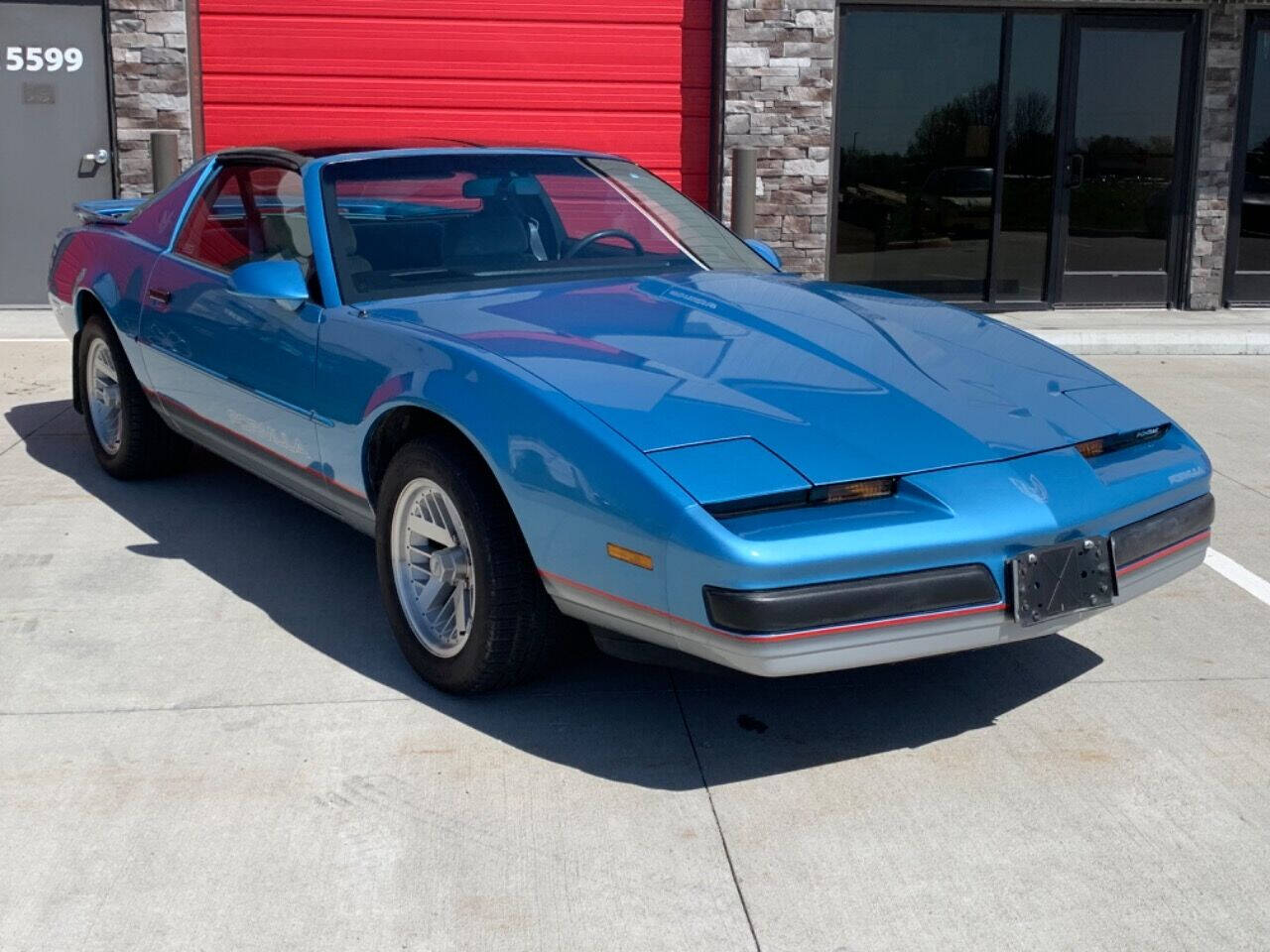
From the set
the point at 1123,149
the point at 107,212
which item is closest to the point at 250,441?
the point at 107,212

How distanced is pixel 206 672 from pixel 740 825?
1.65m

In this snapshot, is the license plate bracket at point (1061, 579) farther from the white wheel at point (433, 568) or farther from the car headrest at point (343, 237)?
the car headrest at point (343, 237)

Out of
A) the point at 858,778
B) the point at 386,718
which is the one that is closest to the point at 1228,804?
the point at 858,778

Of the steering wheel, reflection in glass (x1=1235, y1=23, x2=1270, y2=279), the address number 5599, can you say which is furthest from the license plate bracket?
reflection in glass (x1=1235, y1=23, x2=1270, y2=279)

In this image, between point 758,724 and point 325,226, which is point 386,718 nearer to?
point 758,724

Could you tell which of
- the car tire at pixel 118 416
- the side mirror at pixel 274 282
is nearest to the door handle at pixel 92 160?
the car tire at pixel 118 416

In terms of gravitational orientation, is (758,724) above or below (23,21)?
below

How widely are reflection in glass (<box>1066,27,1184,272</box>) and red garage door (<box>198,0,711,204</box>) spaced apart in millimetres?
2906

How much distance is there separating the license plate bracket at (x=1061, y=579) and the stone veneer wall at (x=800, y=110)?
26.2 ft

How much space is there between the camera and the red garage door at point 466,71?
10.7 meters

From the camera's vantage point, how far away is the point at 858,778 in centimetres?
350

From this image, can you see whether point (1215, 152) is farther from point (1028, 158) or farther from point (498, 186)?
point (498, 186)

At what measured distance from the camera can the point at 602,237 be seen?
4883 mm

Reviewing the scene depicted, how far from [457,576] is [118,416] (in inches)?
109
